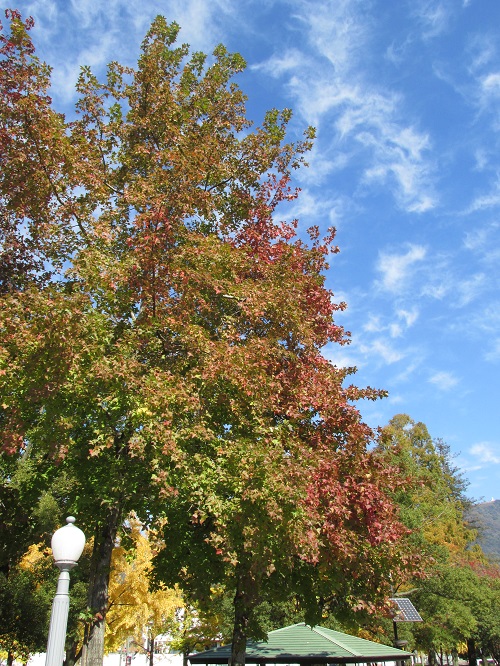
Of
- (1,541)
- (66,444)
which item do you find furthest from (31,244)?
(1,541)

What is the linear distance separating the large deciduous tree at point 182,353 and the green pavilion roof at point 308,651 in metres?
3.25

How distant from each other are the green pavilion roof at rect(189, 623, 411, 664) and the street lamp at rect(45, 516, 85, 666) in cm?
1284

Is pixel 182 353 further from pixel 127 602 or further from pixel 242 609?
pixel 127 602

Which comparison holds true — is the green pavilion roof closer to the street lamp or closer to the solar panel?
the solar panel

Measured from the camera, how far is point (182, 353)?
1320cm

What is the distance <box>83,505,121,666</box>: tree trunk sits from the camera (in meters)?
12.1

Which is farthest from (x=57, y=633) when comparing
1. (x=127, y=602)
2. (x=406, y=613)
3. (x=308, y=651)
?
(x=127, y=602)

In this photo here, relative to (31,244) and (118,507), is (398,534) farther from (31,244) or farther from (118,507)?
(31,244)

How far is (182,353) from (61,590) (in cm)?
716

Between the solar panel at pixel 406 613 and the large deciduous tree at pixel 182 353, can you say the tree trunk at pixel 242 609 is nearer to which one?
the large deciduous tree at pixel 182 353

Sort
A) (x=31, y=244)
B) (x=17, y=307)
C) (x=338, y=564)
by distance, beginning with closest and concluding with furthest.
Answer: (x=17, y=307) < (x=338, y=564) < (x=31, y=244)

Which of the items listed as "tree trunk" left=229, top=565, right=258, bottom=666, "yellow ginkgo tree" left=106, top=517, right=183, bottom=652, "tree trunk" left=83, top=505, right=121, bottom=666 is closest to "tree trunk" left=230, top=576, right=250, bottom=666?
"tree trunk" left=229, top=565, right=258, bottom=666

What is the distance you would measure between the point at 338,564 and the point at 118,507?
17.1 feet

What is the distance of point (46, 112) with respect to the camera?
12539mm
